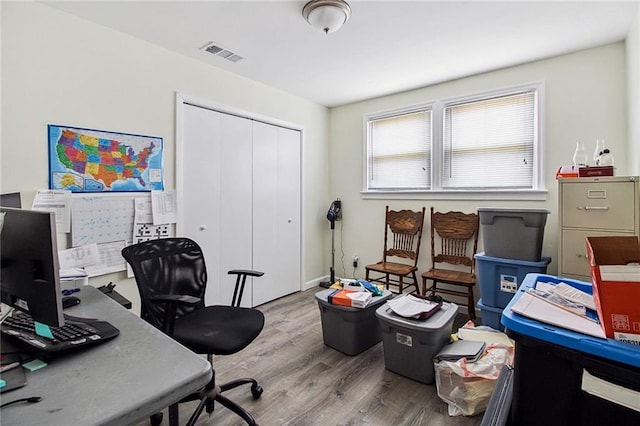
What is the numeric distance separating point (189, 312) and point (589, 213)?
281cm

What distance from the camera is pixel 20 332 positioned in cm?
100

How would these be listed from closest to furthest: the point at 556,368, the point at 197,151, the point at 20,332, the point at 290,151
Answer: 1. the point at 556,368
2. the point at 20,332
3. the point at 197,151
4. the point at 290,151

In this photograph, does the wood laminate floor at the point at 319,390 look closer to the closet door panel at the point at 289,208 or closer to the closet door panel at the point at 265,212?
Answer: the closet door panel at the point at 265,212

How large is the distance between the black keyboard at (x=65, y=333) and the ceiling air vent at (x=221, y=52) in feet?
7.48

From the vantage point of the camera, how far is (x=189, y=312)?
1.91 meters

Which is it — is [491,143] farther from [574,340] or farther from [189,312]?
[189,312]

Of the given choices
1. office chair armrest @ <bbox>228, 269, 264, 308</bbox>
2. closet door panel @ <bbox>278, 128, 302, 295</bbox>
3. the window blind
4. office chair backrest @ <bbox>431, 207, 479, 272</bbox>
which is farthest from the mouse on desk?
the window blind

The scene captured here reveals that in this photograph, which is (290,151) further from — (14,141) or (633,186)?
(633,186)

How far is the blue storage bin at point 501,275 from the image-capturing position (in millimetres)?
2498

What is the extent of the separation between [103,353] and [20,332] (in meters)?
0.33

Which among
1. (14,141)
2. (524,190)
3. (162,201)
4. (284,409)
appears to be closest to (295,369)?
(284,409)

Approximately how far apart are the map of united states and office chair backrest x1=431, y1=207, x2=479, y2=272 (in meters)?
2.87

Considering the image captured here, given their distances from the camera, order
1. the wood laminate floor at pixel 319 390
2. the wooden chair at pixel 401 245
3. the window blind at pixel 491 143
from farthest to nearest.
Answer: the wooden chair at pixel 401 245 → the window blind at pixel 491 143 → the wood laminate floor at pixel 319 390

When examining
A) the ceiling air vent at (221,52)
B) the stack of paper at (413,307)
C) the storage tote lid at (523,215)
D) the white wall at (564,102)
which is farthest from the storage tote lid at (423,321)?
the ceiling air vent at (221,52)
